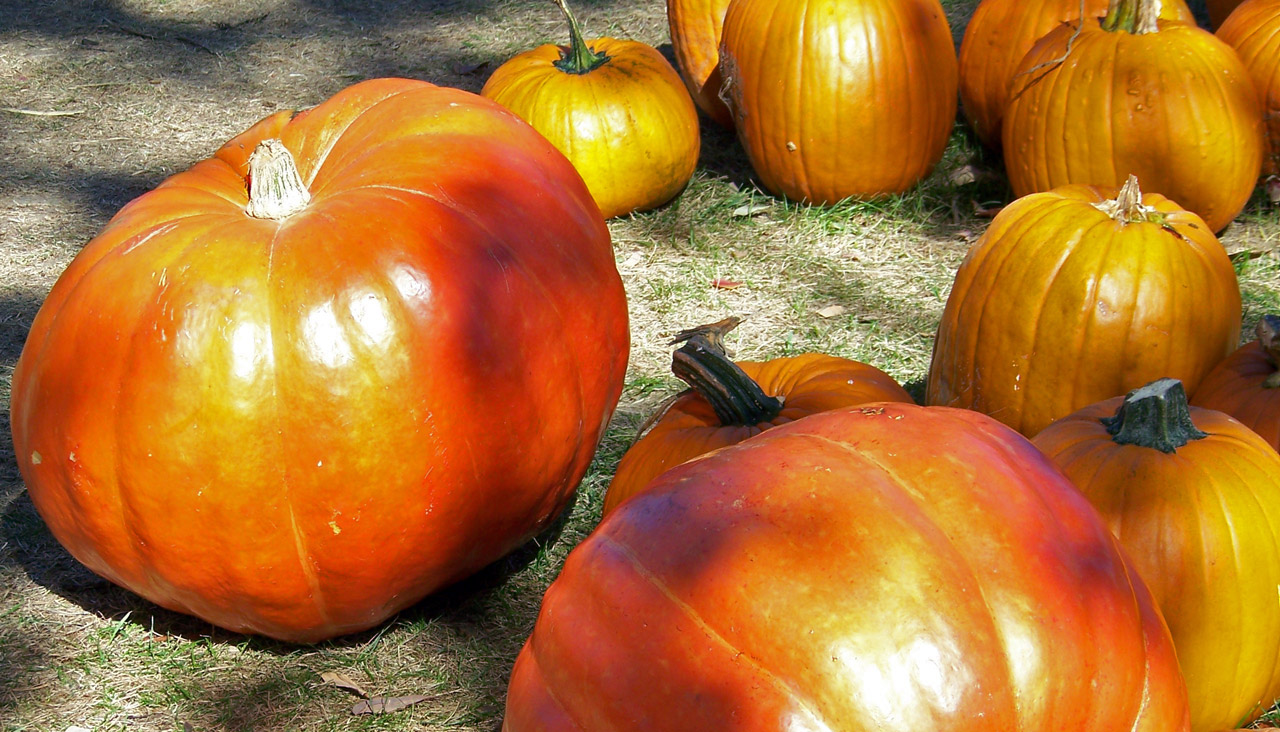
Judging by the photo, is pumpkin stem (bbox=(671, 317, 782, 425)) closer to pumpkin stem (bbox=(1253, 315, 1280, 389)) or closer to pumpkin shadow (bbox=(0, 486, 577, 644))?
pumpkin shadow (bbox=(0, 486, 577, 644))

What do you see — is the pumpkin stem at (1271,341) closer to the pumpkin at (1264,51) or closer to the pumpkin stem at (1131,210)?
the pumpkin stem at (1131,210)

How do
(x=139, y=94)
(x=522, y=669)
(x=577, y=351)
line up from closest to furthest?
(x=522, y=669) < (x=577, y=351) < (x=139, y=94)

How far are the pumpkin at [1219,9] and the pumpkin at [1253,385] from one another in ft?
9.38

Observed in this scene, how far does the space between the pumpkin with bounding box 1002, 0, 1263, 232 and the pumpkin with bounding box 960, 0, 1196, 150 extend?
40cm

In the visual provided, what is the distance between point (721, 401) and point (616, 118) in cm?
202

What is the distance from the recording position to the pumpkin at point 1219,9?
16.3ft

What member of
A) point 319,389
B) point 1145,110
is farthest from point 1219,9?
point 319,389

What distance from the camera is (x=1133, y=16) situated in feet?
12.1

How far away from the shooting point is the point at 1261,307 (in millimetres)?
3732

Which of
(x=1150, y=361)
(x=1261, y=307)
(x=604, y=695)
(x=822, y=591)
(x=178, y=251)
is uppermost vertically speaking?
(x=178, y=251)

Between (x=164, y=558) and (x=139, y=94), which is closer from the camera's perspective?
(x=164, y=558)

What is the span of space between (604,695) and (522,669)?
0.21 m

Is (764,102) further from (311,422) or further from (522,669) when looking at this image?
(522,669)

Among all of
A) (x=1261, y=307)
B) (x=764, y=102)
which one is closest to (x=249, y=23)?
(x=764, y=102)
